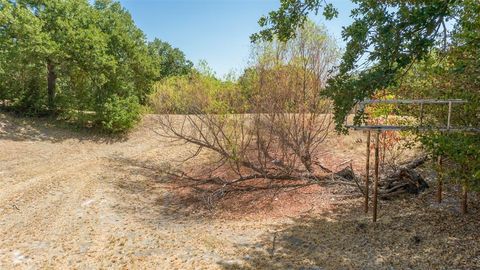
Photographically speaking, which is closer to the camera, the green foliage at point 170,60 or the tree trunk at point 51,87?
the tree trunk at point 51,87

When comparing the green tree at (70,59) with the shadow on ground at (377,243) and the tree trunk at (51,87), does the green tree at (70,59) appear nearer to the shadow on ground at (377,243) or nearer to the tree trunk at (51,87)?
the tree trunk at (51,87)

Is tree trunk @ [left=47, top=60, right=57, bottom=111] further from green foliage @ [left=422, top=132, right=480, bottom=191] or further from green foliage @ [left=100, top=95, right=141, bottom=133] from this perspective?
green foliage @ [left=422, top=132, right=480, bottom=191]

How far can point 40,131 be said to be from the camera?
16.6m

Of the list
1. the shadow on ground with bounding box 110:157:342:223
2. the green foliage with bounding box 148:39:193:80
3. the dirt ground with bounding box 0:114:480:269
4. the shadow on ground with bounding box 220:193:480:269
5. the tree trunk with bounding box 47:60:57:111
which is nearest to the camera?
the shadow on ground with bounding box 220:193:480:269

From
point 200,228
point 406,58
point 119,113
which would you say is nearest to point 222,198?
point 200,228

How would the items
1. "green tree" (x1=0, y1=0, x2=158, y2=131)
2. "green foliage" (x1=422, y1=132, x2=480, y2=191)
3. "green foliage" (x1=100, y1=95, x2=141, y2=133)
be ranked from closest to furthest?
"green foliage" (x1=422, y1=132, x2=480, y2=191) → "green tree" (x1=0, y1=0, x2=158, y2=131) → "green foliage" (x1=100, y1=95, x2=141, y2=133)

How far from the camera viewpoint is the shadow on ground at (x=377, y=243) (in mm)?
5523

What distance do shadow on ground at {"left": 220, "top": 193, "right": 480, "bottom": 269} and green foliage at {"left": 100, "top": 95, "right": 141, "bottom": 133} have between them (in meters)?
11.7

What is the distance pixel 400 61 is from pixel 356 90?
0.64 meters

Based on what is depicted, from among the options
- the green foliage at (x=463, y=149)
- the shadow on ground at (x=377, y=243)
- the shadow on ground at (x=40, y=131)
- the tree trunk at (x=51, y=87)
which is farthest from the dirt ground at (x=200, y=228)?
the tree trunk at (x=51, y=87)

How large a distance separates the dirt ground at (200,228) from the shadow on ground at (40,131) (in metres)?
3.02

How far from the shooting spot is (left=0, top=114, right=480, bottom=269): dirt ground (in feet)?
19.1

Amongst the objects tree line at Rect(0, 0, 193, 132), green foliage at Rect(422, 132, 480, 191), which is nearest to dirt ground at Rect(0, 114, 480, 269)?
green foliage at Rect(422, 132, 480, 191)

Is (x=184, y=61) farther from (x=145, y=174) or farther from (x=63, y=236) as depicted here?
(x=63, y=236)
